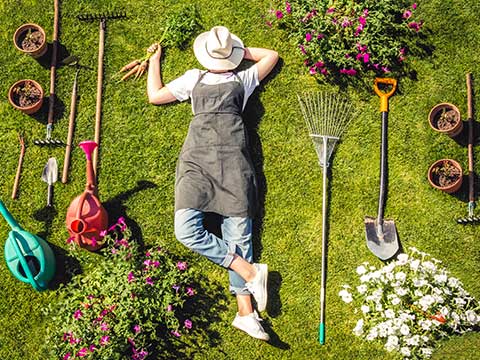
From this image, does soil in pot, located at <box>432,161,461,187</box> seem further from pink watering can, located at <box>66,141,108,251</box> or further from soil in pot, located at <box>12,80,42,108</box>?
soil in pot, located at <box>12,80,42,108</box>

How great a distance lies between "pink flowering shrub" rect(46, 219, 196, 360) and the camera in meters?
7.44

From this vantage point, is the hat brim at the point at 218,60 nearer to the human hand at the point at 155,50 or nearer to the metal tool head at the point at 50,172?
the human hand at the point at 155,50

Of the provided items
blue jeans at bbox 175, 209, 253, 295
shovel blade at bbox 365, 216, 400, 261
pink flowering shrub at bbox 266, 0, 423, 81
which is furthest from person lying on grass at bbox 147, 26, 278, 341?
shovel blade at bbox 365, 216, 400, 261

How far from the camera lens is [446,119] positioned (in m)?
7.97

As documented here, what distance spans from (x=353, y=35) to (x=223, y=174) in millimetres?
2326

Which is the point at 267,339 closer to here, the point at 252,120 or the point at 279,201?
the point at 279,201

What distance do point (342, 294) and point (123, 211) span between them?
282 cm

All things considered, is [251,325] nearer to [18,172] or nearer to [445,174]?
[445,174]

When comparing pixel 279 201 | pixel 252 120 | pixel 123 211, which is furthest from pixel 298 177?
pixel 123 211

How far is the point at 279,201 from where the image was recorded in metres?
8.19

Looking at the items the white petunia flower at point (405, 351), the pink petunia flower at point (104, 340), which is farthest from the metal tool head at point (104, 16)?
the white petunia flower at point (405, 351)

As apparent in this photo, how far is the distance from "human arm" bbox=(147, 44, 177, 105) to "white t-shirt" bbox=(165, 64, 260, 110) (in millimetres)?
85

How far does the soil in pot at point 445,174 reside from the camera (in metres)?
7.88

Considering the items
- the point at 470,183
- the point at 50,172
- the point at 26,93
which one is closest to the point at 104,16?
the point at 26,93
